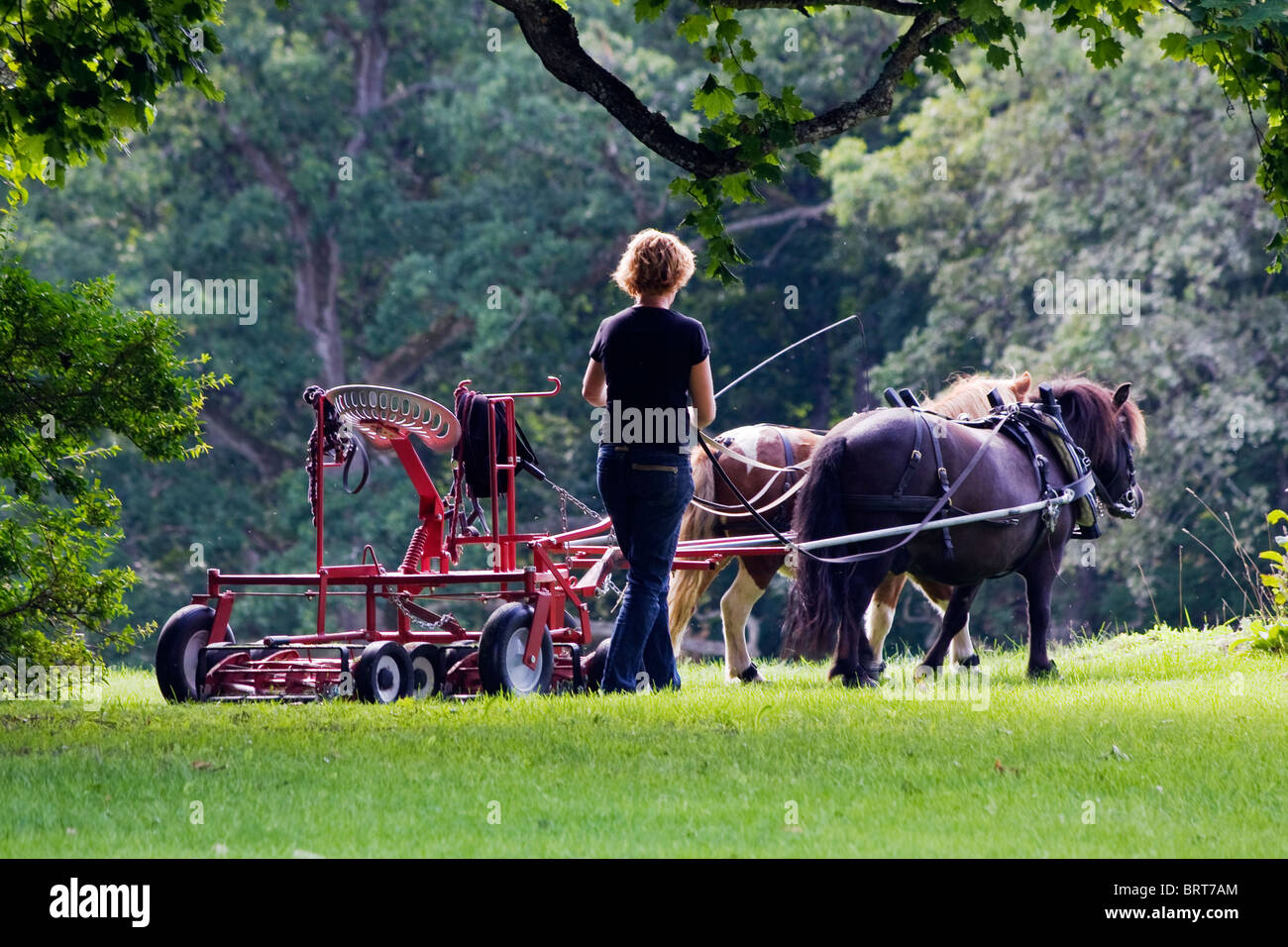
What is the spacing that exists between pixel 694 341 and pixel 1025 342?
698 inches

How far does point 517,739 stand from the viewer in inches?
272

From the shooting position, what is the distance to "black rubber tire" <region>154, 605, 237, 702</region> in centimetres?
925

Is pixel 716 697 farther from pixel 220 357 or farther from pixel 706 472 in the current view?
pixel 220 357

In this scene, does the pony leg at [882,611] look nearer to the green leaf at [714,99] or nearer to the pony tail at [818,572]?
the pony tail at [818,572]

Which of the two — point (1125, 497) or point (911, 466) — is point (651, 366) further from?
point (1125, 497)

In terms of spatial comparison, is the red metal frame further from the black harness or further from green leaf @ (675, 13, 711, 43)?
green leaf @ (675, 13, 711, 43)

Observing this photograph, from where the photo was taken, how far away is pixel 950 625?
1062 centimetres

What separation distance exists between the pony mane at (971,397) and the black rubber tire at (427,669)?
3.88 metres

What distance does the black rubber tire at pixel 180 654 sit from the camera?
364 inches

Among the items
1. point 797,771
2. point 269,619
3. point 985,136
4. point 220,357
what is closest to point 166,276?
point 220,357

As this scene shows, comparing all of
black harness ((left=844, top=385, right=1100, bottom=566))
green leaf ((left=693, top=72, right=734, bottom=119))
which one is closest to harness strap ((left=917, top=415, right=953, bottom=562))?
black harness ((left=844, top=385, right=1100, bottom=566))

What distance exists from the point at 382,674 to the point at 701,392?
2378 mm

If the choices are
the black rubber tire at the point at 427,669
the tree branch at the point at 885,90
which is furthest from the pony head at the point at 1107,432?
the black rubber tire at the point at 427,669

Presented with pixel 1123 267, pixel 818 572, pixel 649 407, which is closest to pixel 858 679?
pixel 818 572
